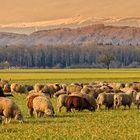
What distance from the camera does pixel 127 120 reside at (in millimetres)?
23328

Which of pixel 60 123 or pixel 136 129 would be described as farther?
pixel 60 123

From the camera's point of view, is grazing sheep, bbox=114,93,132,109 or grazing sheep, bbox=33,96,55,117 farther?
grazing sheep, bbox=114,93,132,109

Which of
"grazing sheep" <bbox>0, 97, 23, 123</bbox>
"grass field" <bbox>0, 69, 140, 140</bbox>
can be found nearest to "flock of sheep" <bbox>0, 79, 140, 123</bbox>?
"grazing sheep" <bbox>0, 97, 23, 123</bbox>

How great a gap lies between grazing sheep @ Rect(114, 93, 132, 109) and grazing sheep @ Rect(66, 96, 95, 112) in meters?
2.37

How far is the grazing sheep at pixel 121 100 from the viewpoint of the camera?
97.0 ft

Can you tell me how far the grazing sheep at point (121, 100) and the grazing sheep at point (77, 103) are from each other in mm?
2375

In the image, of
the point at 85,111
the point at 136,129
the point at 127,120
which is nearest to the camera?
the point at 136,129

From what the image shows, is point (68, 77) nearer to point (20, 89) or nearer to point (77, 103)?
point (20, 89)

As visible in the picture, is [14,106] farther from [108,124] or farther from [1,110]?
[108,124]

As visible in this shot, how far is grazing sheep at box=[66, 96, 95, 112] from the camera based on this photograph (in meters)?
27.5

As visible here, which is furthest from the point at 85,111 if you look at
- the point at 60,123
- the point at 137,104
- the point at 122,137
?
the point at 122,137

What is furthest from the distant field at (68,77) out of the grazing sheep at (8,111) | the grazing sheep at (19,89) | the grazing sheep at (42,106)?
the grazing sheep at (8,111)

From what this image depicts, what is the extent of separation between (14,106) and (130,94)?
1095 centimetres

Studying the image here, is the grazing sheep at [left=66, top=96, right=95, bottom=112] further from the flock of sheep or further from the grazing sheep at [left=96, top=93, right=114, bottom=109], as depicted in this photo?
the grazing sheep at [left=96, top=93, right=114, bottom=109]
